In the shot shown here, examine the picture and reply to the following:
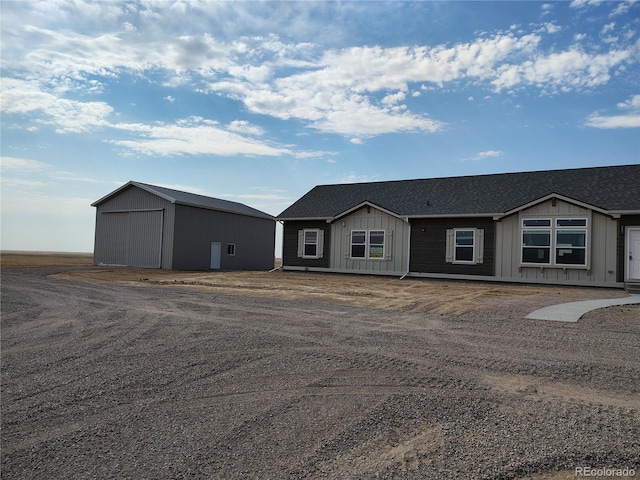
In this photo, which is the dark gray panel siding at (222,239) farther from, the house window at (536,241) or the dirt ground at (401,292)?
the house window at (536,241)

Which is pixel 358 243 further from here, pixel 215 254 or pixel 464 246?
pixel 215 254

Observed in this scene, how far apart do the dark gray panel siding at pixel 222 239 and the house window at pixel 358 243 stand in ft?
32.7

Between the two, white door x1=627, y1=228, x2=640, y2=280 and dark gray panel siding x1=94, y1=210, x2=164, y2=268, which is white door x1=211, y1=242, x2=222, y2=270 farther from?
white door x1=627, y1=228, x2=640, y2=280

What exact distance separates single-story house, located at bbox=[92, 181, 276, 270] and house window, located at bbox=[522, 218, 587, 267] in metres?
17.4

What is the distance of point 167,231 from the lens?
2616 cm

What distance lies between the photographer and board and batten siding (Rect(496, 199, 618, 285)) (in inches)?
664

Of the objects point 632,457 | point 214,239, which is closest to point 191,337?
point 632,457

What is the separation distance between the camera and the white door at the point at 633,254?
16.4m

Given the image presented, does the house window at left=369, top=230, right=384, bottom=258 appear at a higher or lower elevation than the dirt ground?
higher

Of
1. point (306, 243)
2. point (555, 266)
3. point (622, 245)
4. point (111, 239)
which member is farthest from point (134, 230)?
point (622, 245)

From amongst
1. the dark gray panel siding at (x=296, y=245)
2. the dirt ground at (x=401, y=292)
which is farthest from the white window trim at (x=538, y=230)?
the dark gray panel siding at (x=296, y=245)

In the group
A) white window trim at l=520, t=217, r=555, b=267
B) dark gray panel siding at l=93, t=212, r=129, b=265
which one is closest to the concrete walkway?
white window trim at l=520, t=217, r=555, b=267

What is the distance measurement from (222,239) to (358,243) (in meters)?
10.6

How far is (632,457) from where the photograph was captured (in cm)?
350
